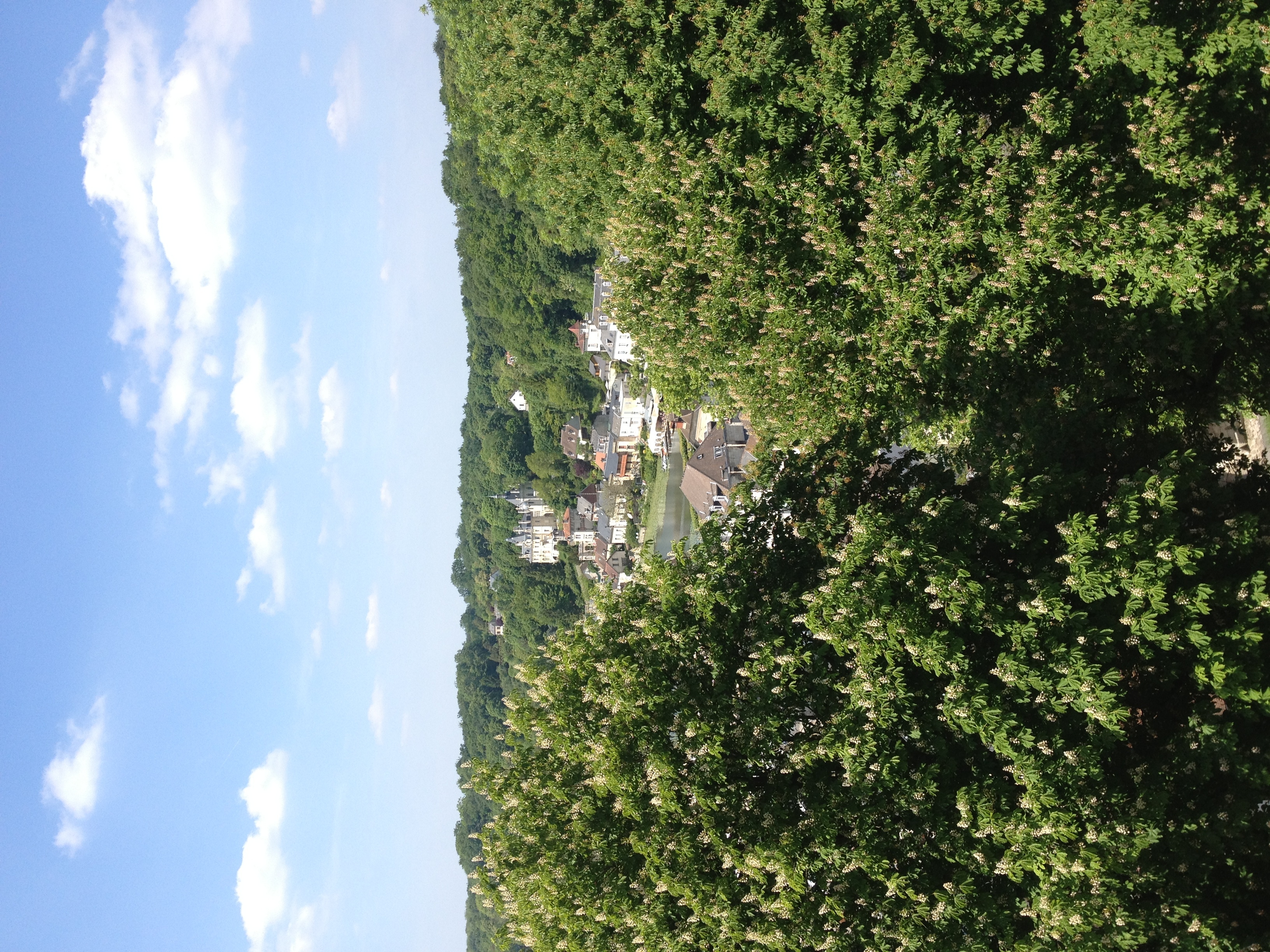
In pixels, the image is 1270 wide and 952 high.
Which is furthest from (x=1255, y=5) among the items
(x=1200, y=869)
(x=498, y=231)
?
(x=498, y=231)

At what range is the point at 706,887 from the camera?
14.1 meters

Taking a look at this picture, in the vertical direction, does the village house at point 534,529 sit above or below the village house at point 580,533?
above

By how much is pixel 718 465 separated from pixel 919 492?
42138 millimetres

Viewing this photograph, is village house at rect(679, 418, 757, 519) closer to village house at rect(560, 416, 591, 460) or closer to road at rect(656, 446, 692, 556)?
road at rect(656, 446, 692, 556)

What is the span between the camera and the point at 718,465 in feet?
194

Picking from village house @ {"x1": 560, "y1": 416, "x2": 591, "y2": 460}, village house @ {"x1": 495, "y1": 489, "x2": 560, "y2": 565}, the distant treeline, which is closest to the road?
the distant treeline

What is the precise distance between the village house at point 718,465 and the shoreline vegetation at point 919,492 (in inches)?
1369

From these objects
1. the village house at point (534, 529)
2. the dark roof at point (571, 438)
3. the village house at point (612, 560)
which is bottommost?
the village house at point (612, 560)

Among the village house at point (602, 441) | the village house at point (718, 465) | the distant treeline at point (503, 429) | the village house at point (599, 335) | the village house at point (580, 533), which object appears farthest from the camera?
the village house at point (580, 533)

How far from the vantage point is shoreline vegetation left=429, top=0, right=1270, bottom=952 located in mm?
13344

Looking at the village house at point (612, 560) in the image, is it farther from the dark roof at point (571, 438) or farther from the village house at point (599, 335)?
the village house at point (599, 335)

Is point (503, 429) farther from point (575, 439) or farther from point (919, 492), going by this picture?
point (919, 492)

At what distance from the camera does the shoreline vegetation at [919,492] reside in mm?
13344

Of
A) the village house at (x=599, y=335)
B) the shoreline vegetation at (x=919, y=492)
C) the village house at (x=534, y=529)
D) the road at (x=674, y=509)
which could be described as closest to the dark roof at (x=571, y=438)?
the village house at (x=534, y=529)
